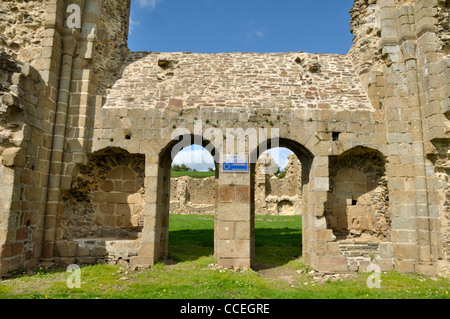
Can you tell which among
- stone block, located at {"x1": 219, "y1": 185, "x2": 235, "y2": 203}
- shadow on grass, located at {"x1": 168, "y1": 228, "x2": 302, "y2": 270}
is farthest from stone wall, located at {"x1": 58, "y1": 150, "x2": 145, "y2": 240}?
stone block, located at {"x1": 219, "y1": 185, "x2": 235, "y2": 203}

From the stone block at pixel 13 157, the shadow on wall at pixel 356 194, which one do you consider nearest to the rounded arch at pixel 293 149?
the shadow on wall at pixel 356 194

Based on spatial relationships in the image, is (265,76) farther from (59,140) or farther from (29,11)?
(29,11)

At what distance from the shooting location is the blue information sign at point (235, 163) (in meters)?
8.24

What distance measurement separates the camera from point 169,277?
7.18m

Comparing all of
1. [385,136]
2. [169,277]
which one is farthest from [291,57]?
[169,277]

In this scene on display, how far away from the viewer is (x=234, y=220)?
26.4 feet

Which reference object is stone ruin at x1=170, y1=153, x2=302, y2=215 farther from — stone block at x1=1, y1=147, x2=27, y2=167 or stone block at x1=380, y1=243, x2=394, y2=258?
stone block at x1=1, y1=147, x2=27, y2=167

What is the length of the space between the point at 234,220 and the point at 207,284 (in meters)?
1.88

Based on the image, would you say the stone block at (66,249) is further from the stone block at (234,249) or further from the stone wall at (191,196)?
the stone wall at (191,196)

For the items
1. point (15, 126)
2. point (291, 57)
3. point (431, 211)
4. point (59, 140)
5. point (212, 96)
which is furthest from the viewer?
point (291, 57)

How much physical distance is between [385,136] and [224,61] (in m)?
5.37

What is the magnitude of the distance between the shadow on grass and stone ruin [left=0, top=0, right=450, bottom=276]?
2.39 feet

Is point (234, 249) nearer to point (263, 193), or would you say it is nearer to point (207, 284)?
point (207, 284)

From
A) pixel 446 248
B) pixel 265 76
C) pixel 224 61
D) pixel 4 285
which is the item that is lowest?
pixel 4 285
